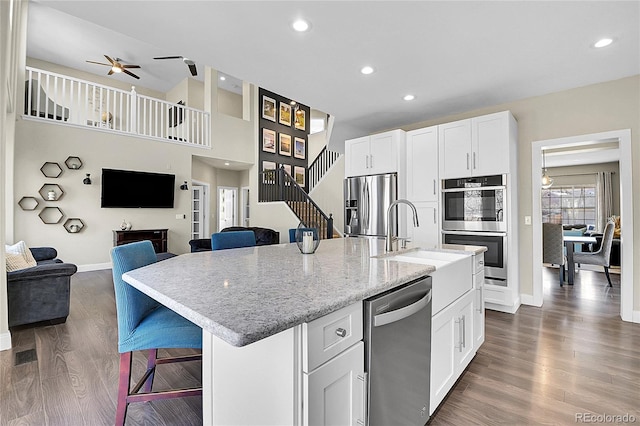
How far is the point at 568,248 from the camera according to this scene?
17.0ft

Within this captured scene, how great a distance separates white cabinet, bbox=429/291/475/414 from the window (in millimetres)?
9979

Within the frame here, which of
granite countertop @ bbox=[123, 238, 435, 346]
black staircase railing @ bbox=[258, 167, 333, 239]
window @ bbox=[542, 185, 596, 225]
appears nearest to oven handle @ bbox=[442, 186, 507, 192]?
granite countertop @ bbox=[123, 238, 435, 346]

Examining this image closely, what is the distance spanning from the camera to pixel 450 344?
1.84 m

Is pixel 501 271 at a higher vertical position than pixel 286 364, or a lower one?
lower

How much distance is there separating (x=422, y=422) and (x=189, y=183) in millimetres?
7196

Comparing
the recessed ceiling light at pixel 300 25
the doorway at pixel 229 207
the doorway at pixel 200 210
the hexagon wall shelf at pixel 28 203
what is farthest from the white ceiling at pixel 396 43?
the doorway at pixel 229 207

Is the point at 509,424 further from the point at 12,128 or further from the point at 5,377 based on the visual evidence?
the point at 12,128

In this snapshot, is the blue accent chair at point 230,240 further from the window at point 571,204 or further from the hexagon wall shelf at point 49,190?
the window at point 571,204

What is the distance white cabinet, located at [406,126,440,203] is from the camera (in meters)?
4.16

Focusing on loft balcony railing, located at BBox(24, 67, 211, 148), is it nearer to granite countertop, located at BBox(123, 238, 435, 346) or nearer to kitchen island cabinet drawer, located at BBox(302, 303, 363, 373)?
granite countertop, located at BBox(123, 238, 435, 346)

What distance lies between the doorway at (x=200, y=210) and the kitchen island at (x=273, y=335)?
7629 mm

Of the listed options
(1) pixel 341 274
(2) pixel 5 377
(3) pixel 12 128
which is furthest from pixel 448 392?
(3) pixel 12 128

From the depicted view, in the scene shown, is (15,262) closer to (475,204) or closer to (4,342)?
(4,342)

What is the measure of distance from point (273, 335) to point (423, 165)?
388cm
